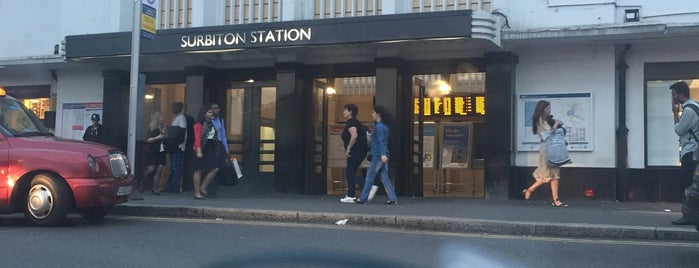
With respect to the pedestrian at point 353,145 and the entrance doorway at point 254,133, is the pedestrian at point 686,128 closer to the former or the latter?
the pedestrian at point 353,145

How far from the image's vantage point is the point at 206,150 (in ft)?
37.0

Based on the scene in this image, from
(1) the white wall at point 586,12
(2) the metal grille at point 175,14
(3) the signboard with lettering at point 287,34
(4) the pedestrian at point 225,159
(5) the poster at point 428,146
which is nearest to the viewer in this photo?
(3) the signboard with lettering at point 287,34

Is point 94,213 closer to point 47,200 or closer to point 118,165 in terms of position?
point 118,165

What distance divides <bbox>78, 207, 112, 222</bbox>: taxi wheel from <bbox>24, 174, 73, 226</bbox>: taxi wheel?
837 millimetres

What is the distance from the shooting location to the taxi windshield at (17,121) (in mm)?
8211

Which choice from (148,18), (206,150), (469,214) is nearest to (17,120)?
(148,18)

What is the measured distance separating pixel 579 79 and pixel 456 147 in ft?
10.0

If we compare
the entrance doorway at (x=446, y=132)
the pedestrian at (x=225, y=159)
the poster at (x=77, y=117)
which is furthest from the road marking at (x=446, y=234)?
the poster at (x=77, y=117)

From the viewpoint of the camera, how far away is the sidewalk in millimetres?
7887

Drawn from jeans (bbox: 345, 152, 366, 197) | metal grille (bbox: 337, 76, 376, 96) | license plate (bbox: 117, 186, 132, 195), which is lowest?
license plate (bbox: 117, 186, 132, 195)

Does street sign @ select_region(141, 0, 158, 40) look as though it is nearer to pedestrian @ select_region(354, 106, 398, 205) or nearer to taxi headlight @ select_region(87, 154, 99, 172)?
taxi headlight @ select_region(87, 154, 99, 172)

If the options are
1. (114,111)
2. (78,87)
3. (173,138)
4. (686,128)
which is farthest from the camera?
(78,87)

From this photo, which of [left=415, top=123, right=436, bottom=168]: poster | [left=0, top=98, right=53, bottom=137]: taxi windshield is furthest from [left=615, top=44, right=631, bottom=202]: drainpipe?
[left=0, top=98, right=53, bottom=137]: taxi windshield

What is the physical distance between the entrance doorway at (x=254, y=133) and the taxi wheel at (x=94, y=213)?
4.86 meters
